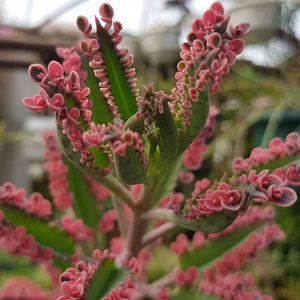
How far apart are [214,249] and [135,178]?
171 millimetres

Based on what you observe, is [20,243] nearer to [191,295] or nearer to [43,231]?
[43,231]

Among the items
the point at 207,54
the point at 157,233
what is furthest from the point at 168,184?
the point at 207,54

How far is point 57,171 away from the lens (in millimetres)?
387

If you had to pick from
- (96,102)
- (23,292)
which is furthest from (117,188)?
(23,292)

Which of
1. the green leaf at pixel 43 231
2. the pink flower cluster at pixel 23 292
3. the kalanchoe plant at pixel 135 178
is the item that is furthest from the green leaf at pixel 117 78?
the pink flower cluster at pixel 23 292

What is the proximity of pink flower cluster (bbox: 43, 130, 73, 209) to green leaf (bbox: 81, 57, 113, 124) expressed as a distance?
0.09m

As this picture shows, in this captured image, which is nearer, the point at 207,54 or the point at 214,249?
the point at 207,54

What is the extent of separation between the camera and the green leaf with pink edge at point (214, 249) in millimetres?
377

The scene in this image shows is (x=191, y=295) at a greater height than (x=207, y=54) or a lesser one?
lesser

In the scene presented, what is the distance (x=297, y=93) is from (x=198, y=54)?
0.61m

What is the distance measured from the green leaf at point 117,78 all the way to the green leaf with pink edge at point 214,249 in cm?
16

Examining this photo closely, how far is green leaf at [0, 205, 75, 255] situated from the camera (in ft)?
1.02

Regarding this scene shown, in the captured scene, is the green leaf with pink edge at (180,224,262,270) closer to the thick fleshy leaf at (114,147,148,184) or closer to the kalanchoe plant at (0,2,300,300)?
the kalanchoe plant at (0,2,300,300)

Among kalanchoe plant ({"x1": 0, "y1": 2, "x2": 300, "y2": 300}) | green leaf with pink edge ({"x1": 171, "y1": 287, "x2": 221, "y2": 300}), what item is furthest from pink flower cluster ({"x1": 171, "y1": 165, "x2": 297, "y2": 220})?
green leaf with pink edge ({"x1": 171, "y1": 287, "x2": 221, "y2": 300})
